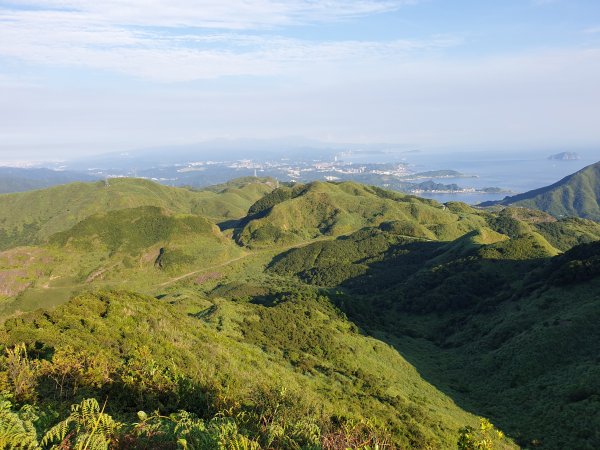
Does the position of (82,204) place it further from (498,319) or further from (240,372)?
(498,319)

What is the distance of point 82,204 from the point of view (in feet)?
504

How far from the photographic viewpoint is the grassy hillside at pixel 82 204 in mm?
141375

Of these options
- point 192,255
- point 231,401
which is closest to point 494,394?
point 231,401

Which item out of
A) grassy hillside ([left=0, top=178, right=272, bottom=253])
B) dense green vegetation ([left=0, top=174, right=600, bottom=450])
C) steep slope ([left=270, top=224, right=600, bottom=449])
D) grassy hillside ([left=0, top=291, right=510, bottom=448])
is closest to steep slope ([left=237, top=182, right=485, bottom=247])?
dense green vegetation ([left=0, top=174, right=600, bottom=450])

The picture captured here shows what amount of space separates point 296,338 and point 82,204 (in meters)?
142

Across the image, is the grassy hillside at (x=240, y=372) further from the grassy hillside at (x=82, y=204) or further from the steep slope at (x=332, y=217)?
the grassy hillside at (x=82, y=204)

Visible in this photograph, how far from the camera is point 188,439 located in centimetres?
897

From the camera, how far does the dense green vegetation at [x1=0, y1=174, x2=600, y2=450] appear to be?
42.6 feet

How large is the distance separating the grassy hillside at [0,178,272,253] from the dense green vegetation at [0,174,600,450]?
5157cm

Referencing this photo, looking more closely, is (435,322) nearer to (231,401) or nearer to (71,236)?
(231,401)

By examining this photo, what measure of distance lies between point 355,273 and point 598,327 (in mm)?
53354

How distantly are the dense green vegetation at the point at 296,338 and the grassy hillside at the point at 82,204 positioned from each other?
169 ft

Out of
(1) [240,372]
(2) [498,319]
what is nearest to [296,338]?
(1) [240,372]

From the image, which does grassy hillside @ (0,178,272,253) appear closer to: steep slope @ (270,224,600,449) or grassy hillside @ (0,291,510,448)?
steep slope @ (270,224,600,449)
